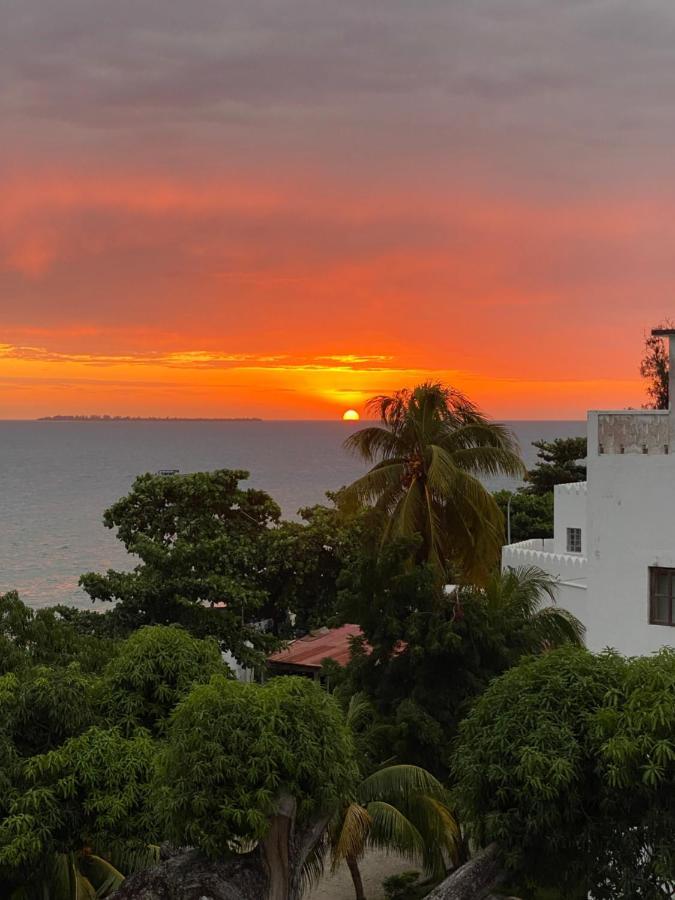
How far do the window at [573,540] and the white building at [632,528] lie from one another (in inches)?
482

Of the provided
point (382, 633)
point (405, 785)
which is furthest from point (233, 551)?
point (405, 785)

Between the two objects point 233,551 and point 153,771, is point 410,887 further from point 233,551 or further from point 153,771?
point 233,551

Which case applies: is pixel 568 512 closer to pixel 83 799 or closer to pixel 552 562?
pixel 552 562

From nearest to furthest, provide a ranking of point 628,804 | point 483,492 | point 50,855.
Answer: point 628,804 → point 50,855 → point 483,492

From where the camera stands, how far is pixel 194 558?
2548 cm

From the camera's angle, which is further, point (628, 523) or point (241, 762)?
point (628, 523)

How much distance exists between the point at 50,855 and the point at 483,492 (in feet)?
53.4

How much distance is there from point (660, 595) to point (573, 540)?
43.0ft

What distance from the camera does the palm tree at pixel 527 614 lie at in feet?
67.4

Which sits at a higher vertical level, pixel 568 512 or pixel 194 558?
pixel 568 512

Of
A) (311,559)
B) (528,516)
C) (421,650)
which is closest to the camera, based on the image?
(421,650)

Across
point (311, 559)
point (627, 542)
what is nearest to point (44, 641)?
point (627, 542)

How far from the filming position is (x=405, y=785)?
672 inches

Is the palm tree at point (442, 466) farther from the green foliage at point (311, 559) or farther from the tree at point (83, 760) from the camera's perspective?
the tree at point (83, 760)
